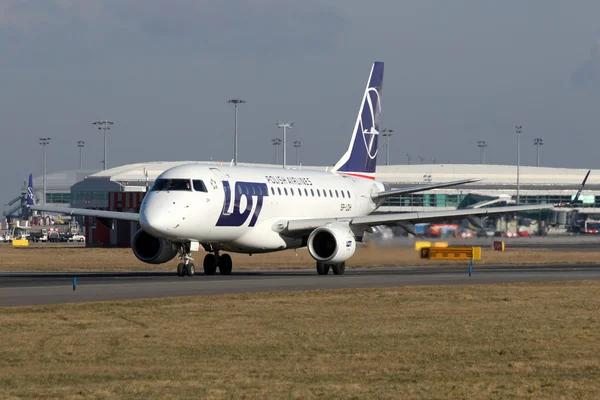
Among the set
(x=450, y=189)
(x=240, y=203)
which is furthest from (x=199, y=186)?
(x=450, y=189)

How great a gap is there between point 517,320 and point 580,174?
560ft

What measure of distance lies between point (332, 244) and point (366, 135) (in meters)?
12.0

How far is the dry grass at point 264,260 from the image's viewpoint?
5294 centimetres

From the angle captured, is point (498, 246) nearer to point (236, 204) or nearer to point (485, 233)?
point (485, 233)

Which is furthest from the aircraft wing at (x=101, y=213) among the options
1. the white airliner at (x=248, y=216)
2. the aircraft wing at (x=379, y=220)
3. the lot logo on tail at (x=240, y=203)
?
the aircraft wing at (x=379, y=220)

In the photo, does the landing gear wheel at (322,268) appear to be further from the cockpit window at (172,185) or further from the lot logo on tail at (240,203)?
the cockpit window at (172,185)

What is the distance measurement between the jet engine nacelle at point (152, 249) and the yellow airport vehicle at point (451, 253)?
18625 mm

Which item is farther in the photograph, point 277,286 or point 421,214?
point 421,214

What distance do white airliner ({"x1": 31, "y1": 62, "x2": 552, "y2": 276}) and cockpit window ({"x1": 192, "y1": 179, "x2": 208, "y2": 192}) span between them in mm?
29

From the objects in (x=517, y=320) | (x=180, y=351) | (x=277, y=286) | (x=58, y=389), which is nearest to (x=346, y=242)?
(x=277, y=286)

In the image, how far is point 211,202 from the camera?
4134cm

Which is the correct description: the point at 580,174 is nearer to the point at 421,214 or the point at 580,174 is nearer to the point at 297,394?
the point at 421,214

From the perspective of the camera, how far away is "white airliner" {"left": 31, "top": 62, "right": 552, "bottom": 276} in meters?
40.6

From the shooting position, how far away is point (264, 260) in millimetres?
59031
